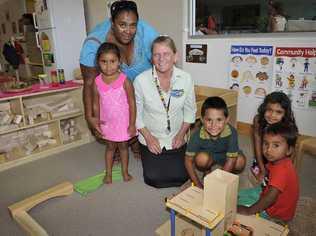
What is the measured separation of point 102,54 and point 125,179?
89 centimetres

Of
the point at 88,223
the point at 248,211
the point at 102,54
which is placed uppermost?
the point at 102,54

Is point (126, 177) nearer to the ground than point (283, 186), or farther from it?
nearer to the ground

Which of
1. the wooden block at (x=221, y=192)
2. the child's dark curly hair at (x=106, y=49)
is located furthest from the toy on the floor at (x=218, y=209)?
the child's dark curly hair at (x=106, y=49)

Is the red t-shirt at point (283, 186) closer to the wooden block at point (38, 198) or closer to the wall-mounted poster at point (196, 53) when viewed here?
the wooden block at point (38, 198)

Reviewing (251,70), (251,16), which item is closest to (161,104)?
(251,70)

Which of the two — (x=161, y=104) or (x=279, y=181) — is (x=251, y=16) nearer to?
(x=161, y=104)

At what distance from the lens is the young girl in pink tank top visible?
1.83 m

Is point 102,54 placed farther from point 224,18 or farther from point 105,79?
point 224,18

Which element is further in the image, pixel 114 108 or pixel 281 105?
pixel 114 108

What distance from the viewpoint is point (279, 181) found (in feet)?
3.97

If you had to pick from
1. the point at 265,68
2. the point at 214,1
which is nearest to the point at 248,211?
the point at 265,68

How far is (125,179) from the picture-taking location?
2018 millimetres

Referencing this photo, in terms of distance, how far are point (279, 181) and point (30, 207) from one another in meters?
1.39

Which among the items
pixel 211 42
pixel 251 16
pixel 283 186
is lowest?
pixel 283 186
